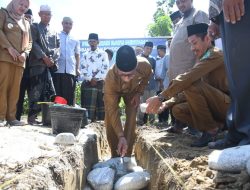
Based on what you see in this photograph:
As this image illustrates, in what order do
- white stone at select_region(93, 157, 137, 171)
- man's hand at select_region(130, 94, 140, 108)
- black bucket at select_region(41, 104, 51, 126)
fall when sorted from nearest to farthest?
1. white stone at select_region(93, 157, 137, 171)
2. man's hand at select_region(130, 94, 140, 108)
3. black bucket at select_region(41, 104, 51, 126)

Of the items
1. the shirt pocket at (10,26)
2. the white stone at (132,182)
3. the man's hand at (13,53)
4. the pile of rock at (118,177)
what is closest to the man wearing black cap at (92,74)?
the shirt pocket at (10,26)

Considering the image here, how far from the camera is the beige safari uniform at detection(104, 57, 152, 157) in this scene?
15.1 ft

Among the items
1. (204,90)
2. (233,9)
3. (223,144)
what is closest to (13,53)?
(204,90)

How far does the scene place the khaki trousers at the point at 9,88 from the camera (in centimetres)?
545

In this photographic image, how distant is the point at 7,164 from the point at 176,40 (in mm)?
3026

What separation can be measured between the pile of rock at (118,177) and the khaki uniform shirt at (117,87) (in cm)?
40

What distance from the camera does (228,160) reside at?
97.2 inches

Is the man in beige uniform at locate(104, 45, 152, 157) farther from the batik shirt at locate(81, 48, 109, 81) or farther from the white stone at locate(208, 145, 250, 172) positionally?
the batik shirt at locate(81, 48, 109, 81)

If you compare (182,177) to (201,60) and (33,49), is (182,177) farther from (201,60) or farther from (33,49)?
(33,49)

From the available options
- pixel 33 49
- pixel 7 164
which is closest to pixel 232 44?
pixel 7 164

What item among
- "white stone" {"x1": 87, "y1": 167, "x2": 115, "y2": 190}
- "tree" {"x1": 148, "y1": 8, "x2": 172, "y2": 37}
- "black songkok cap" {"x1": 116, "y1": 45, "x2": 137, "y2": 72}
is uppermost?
"tree" {"x1": 148, "y1": 8, "x2": 172, "y2": 37}

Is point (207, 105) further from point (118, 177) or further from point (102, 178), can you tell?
point (102, 178)

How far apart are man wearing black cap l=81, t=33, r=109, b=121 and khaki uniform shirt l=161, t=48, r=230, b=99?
148 inches

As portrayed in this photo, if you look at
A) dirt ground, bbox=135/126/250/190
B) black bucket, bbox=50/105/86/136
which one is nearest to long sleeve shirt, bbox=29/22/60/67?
black bucket, bbox=50/105/86/136
